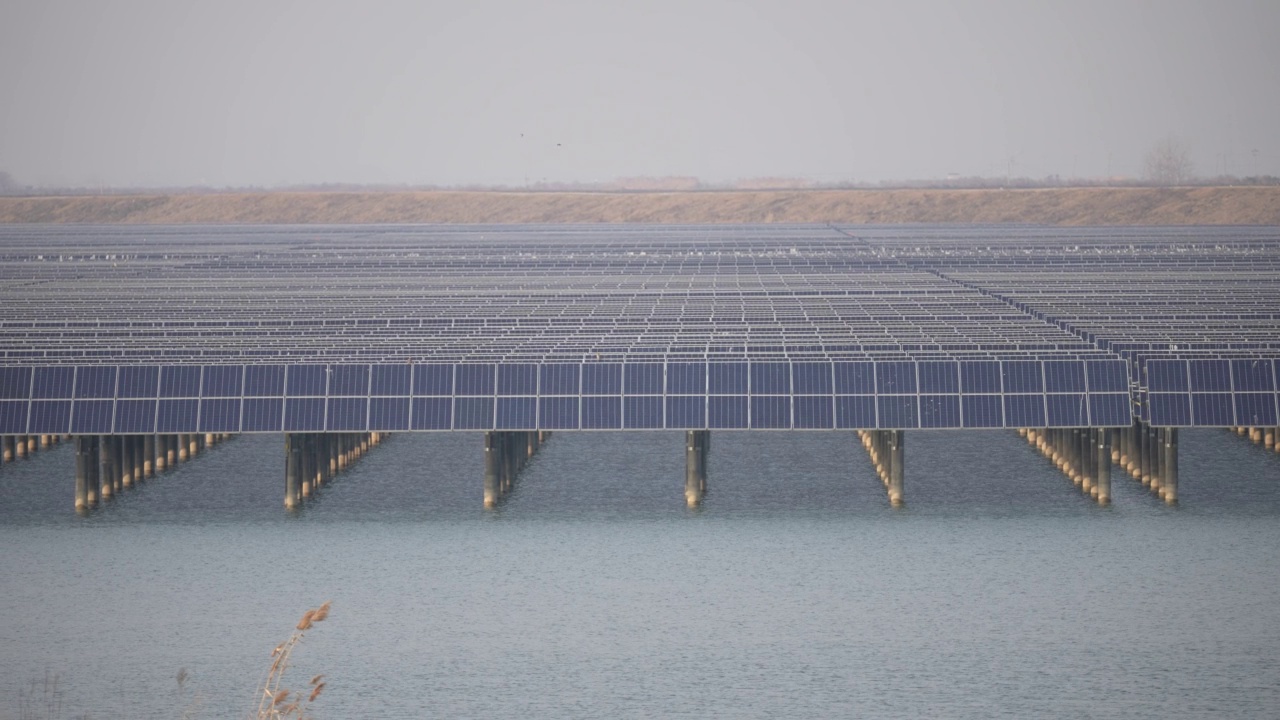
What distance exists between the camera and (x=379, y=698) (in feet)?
182

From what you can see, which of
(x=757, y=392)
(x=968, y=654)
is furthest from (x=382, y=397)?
(x=968, y=654)

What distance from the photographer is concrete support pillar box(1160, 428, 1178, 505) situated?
272 feet

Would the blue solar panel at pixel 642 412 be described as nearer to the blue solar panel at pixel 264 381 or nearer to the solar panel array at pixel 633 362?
the solar panel array at pixel 633 362

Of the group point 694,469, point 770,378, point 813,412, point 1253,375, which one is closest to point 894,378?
point 813,412

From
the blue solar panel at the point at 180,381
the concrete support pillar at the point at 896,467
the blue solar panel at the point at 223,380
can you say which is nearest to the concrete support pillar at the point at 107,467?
the blue solar panel at the point at 180,381

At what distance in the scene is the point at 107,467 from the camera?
281 feet

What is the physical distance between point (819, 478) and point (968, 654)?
32881 millimetres

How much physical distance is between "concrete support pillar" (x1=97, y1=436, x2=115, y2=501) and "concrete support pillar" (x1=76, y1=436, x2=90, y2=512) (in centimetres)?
219

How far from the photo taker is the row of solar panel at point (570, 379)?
267 ft

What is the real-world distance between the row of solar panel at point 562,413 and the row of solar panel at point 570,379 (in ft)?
1.62

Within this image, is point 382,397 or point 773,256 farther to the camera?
point 773,256

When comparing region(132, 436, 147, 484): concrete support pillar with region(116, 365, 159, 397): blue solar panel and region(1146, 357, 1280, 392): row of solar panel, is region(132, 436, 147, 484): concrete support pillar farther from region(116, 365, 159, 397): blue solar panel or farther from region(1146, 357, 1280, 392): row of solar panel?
region(1146, 357, 1280, 392): row of solar panel

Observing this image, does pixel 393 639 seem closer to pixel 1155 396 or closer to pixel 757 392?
pixel 757 392

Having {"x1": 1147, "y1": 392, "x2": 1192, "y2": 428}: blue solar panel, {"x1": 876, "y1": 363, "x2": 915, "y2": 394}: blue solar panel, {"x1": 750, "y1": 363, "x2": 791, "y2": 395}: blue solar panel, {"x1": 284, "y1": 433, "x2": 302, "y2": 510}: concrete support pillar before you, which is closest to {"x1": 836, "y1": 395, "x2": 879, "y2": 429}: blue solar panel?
{"x1": 876, "y1": 363, "x2": 915, "y2": 394}: blue solar panel
